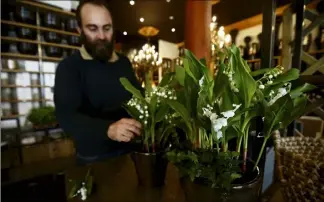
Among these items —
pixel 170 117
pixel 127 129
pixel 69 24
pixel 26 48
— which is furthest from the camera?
pixel 69 24

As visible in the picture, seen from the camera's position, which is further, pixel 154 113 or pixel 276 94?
pixel 154 113

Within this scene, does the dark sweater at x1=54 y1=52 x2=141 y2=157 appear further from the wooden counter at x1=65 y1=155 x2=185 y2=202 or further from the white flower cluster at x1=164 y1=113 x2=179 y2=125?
the white flower cluster at x1=164 y1=113 x2=179 y2=125

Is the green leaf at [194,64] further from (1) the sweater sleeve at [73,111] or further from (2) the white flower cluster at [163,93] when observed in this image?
(1) the sweater sleeve at [73,111]

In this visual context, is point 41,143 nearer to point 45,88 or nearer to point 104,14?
point 45,88

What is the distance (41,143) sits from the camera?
312 centimetres

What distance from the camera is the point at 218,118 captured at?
14.3 inches

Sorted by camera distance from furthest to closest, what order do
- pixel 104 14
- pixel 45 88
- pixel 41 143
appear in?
pixel 45 88
pixel 41 143
pixel 104 14

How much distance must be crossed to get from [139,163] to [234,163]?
28 cm

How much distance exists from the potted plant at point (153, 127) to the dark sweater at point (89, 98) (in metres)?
0.34

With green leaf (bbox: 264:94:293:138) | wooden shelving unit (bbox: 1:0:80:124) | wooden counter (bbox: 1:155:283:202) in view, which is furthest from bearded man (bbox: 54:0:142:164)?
wooden shelving unit (bbox: 1:0:80:124)

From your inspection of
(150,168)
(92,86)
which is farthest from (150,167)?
(92,86)

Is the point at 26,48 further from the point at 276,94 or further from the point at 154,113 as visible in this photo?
the point at 276,94

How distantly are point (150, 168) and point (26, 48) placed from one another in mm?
3980

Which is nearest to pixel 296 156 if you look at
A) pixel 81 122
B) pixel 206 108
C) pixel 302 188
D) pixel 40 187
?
pixel 302 188
